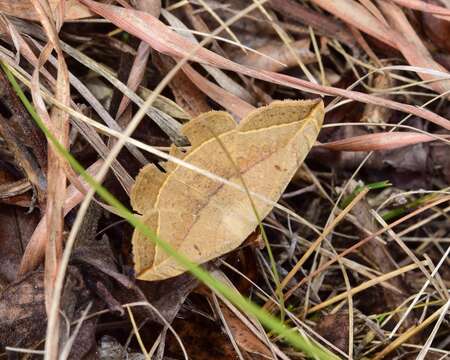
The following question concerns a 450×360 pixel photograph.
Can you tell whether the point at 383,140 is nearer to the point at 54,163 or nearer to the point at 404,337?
the point at 404,337

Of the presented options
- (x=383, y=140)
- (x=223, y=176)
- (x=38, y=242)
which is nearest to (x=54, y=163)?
(x=38, y=242)

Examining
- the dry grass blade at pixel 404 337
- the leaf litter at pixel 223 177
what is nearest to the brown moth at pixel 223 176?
the leaf litter at pixel 223 177

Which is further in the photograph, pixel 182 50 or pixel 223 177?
pixel 182 50

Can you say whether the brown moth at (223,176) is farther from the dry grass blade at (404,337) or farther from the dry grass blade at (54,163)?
the dry grass blade at (404,337)

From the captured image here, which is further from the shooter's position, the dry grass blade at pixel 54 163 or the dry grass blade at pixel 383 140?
the dry grass blade at pixel 383 140

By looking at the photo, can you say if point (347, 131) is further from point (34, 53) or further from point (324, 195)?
point (34, 53)

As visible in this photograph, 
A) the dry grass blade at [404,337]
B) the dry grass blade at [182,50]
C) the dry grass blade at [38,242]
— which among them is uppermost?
the dry grass blade at [182,50]

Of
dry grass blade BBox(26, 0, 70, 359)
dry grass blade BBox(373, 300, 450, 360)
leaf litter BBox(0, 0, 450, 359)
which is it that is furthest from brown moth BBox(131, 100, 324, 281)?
dry grass blade BBox(373, 300, 450, 360)

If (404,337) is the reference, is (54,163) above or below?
above

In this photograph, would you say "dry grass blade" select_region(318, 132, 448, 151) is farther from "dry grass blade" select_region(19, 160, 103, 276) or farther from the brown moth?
"dry grass blade" select_region(19, 160, 103, 276)
